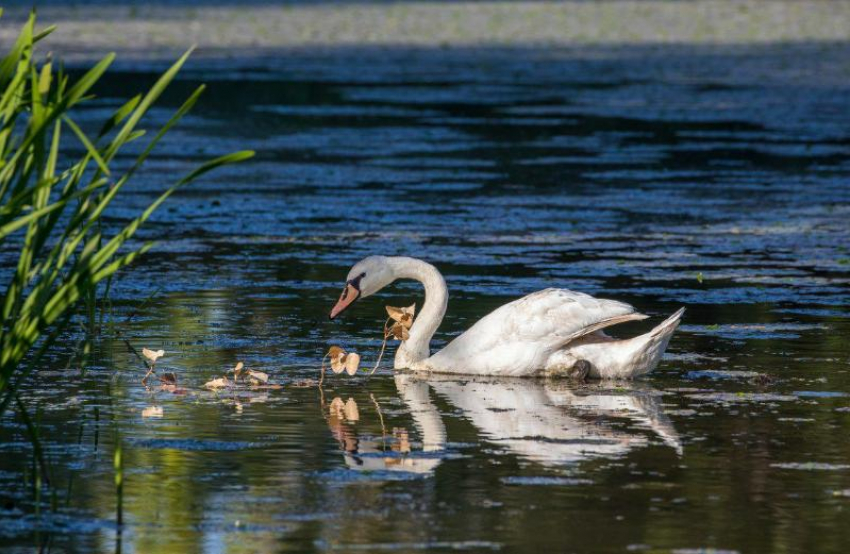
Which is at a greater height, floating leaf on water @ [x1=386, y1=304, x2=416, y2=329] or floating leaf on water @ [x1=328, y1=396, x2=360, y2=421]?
floating leaf on water @ [x1=386, y1=304, x2=416, y2=329]

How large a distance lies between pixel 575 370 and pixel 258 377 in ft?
5.48

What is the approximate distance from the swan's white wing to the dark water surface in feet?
0.55

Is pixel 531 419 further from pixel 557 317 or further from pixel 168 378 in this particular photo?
pixel 168 378

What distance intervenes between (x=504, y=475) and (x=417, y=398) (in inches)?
80.2

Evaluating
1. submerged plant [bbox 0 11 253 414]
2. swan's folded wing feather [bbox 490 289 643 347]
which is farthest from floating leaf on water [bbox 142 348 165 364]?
submerged plant [bbox 0 11 253 414]

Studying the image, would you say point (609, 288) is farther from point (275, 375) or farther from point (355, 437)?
point (355, 437)

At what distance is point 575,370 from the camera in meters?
9.92

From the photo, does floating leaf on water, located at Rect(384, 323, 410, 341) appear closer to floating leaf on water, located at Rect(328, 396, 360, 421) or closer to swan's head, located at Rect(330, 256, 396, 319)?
swan's head, located at Rect(330, 256, 396, 319)

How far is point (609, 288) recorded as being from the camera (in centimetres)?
1240

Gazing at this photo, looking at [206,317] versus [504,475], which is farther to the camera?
[206,317]

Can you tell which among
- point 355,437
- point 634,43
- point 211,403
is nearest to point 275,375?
point 211,403

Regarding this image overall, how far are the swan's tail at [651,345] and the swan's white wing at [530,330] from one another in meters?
0.23

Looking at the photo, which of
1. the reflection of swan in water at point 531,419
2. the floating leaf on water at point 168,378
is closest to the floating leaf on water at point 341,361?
the reflection of swan in water at point 531,419

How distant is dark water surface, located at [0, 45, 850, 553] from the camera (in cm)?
669
